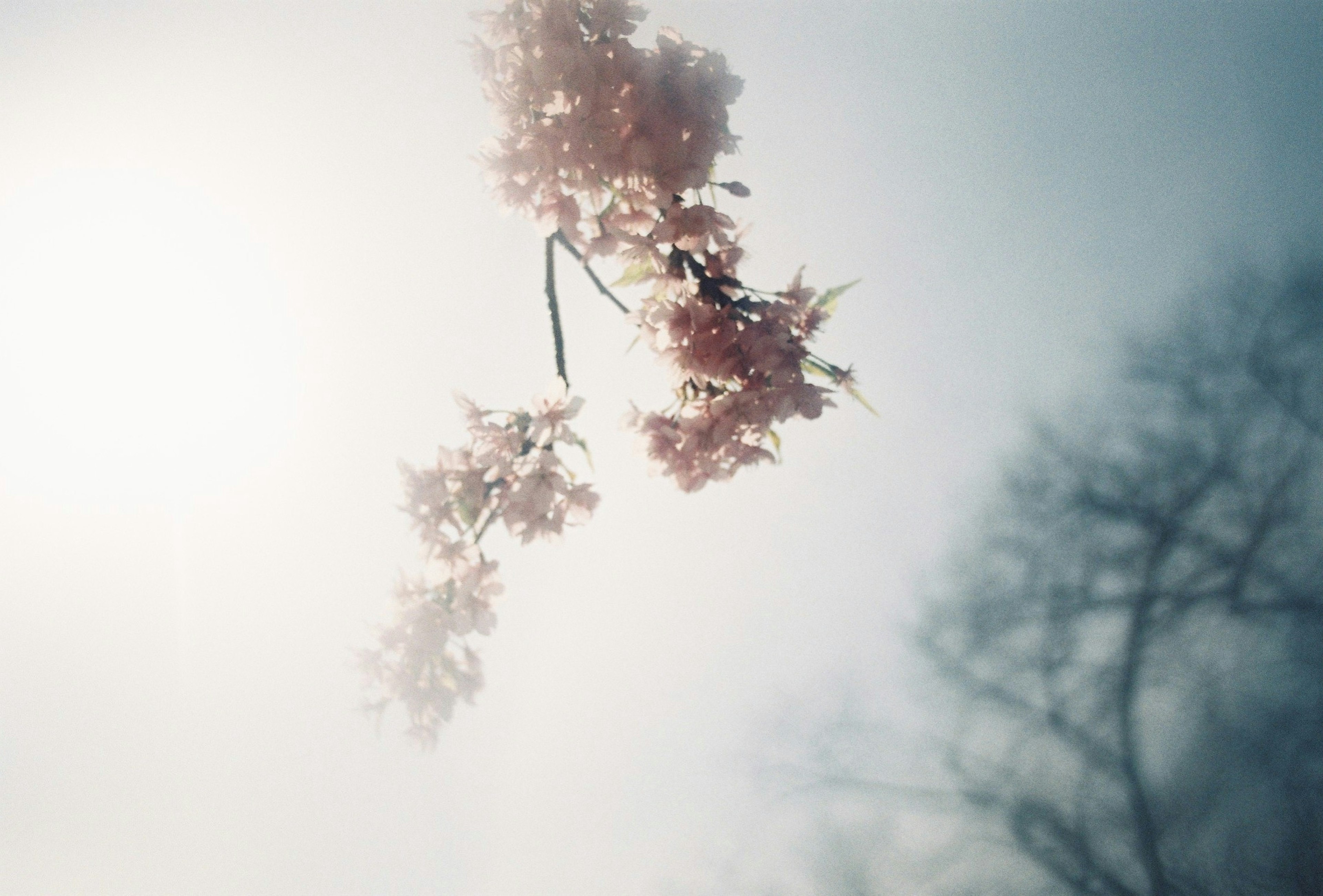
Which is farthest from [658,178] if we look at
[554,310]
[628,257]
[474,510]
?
[474,510]

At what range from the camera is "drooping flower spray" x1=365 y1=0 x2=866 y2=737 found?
927mm

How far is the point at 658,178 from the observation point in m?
0.93

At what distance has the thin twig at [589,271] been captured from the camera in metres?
1.06

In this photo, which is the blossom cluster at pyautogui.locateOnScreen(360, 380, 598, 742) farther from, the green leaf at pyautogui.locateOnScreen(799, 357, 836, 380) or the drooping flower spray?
the green leaf at pyautogui.locateOnScreen(799, 357, 836, 380)

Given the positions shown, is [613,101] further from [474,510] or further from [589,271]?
[474,510]

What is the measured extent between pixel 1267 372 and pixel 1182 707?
2.32 meters

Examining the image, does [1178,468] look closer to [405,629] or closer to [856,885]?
[856,885]

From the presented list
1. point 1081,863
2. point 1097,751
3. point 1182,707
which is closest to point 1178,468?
point 1182,707

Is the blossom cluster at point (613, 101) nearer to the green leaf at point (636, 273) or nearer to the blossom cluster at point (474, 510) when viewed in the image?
the green leaf at point (636, 273)

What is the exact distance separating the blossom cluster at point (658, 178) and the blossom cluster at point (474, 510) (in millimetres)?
238

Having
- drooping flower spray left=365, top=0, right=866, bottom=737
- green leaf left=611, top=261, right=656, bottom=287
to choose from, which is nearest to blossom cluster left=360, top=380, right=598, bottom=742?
drooping flower spray left=365, top=0, right=866, bottom=737

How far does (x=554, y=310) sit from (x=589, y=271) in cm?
10

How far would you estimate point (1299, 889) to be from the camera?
2984 mm

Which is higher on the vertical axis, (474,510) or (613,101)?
(613,101)
